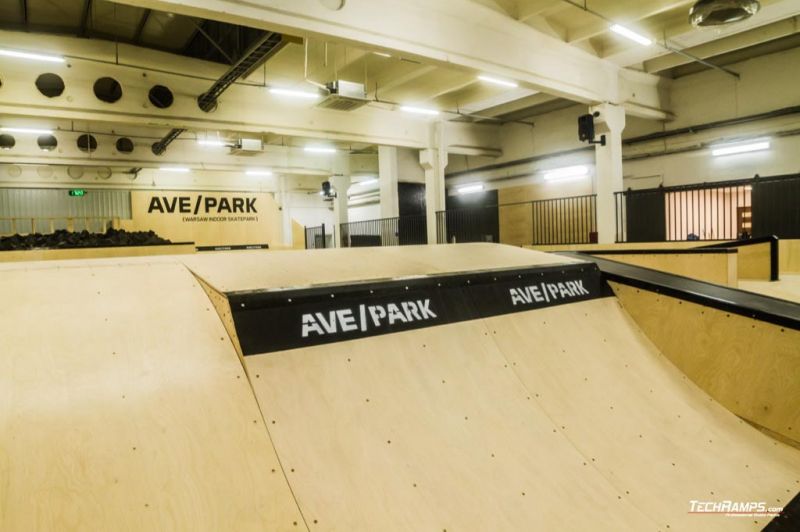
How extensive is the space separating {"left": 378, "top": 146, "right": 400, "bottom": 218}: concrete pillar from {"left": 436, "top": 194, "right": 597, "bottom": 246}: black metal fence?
2046mm

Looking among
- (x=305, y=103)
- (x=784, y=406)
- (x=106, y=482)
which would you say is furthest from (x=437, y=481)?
(x=305, y=103)

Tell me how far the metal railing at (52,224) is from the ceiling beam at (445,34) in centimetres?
1628

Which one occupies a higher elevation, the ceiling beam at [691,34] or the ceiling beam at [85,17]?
the ceiling beam at [85,17]

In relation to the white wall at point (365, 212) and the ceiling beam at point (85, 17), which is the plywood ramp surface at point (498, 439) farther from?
the white wall at point (365, 212)

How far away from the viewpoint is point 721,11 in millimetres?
5113

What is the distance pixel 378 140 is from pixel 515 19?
17.9ft

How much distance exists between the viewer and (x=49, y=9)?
Answer: 28.1ft

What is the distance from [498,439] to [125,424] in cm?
146

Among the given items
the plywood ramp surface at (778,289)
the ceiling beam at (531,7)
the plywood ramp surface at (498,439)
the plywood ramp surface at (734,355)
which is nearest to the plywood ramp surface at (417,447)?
the plywood ramp surface at (498,439)

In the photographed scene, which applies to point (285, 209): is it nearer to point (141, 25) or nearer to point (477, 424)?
point (141, 25)

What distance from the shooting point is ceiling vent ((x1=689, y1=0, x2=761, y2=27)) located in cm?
496

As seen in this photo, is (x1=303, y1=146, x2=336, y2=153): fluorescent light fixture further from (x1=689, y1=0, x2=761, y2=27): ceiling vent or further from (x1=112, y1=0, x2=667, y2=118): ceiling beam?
(x1=689, y1=0, x2=761, y2=27): ceiling vent

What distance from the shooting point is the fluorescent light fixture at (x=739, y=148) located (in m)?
11.0

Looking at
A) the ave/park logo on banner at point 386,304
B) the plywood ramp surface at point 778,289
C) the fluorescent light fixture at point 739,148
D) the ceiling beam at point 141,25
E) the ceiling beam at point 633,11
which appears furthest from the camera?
the fluorescent light fixture at point 739,148
